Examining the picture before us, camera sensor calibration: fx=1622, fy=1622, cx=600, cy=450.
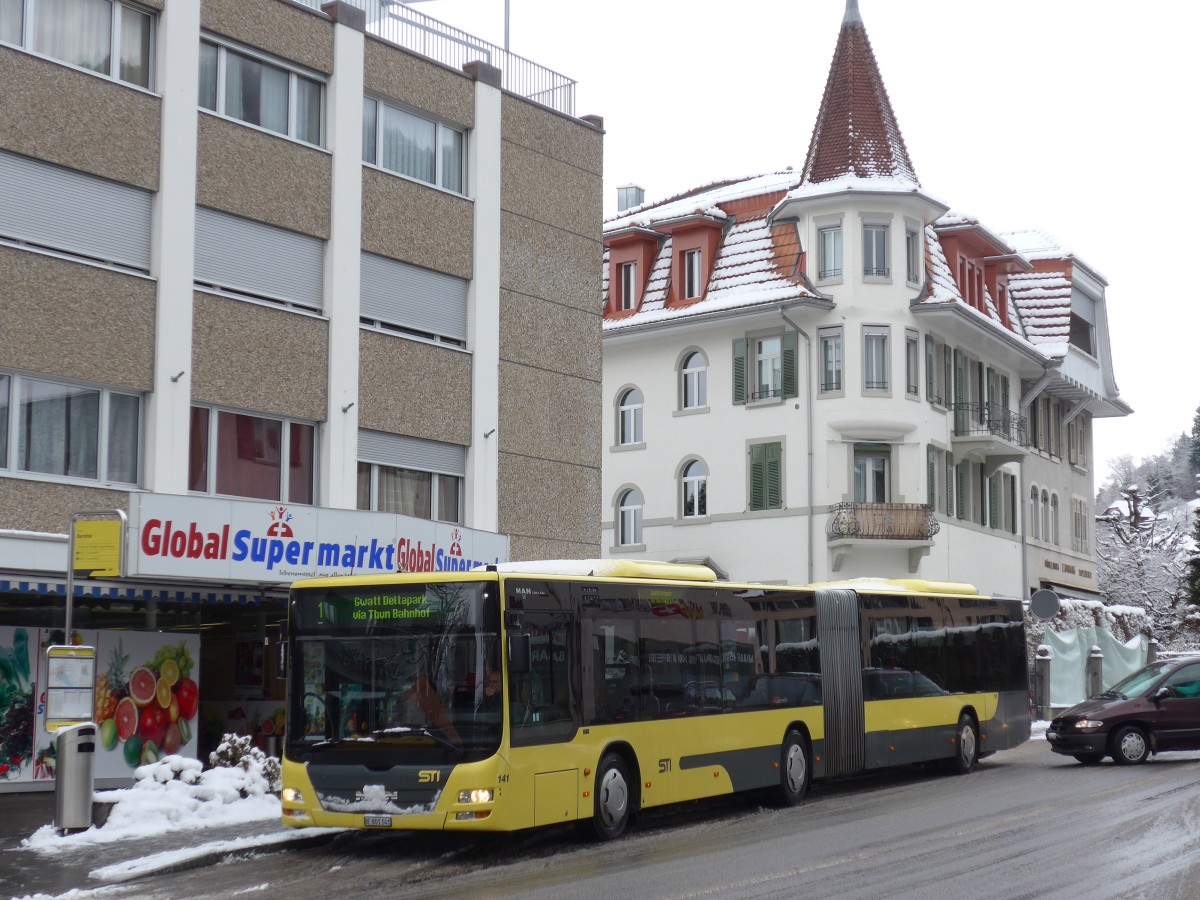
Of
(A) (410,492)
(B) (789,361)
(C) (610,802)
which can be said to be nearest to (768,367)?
(B) (789,361)

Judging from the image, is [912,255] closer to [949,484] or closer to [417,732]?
[949,484]

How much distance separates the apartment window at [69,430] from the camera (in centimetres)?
1916

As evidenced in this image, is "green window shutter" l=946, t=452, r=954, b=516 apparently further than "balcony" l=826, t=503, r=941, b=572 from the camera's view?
Yes

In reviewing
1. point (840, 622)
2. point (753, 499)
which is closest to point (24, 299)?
point (840, 622)

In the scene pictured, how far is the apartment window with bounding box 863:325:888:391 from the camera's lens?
134ft

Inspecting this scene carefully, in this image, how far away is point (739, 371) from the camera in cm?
4284

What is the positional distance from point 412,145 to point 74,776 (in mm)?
13192

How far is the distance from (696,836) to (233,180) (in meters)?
11.4

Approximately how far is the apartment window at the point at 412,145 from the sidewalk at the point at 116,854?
11724mm

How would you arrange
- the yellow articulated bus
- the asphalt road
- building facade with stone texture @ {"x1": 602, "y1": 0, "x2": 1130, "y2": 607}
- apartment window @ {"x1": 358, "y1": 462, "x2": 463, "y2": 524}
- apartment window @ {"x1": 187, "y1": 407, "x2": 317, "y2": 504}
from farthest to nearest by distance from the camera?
building facade with stone texture @ {"x1": 602, "y1": 0, "x2": 1130, "y2": 607}
apartment window @ {"x1": 358, "y1": 462, "x2": 463, "y2": 524}
apartment window @ {"x1": 187, "y1": 407, "x2": 317, "y2": 504}
the yellow articulated bus
the asphalt road

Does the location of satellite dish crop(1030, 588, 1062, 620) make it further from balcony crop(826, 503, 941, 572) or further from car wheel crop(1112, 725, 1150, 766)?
car wheel crop(1112, 725, 1150, 766)

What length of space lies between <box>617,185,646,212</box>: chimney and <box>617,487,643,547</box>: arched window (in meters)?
11.4

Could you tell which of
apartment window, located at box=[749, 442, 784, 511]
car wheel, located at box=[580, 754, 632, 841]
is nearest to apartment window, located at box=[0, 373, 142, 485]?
car wheel, located at box=[580, 754, 632, 841]

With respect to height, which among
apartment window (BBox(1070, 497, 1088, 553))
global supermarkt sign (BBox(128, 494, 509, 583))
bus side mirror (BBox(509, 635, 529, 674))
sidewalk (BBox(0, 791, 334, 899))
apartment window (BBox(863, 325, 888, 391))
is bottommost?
sidewalk (BBox(0, 791, 334, 899))
